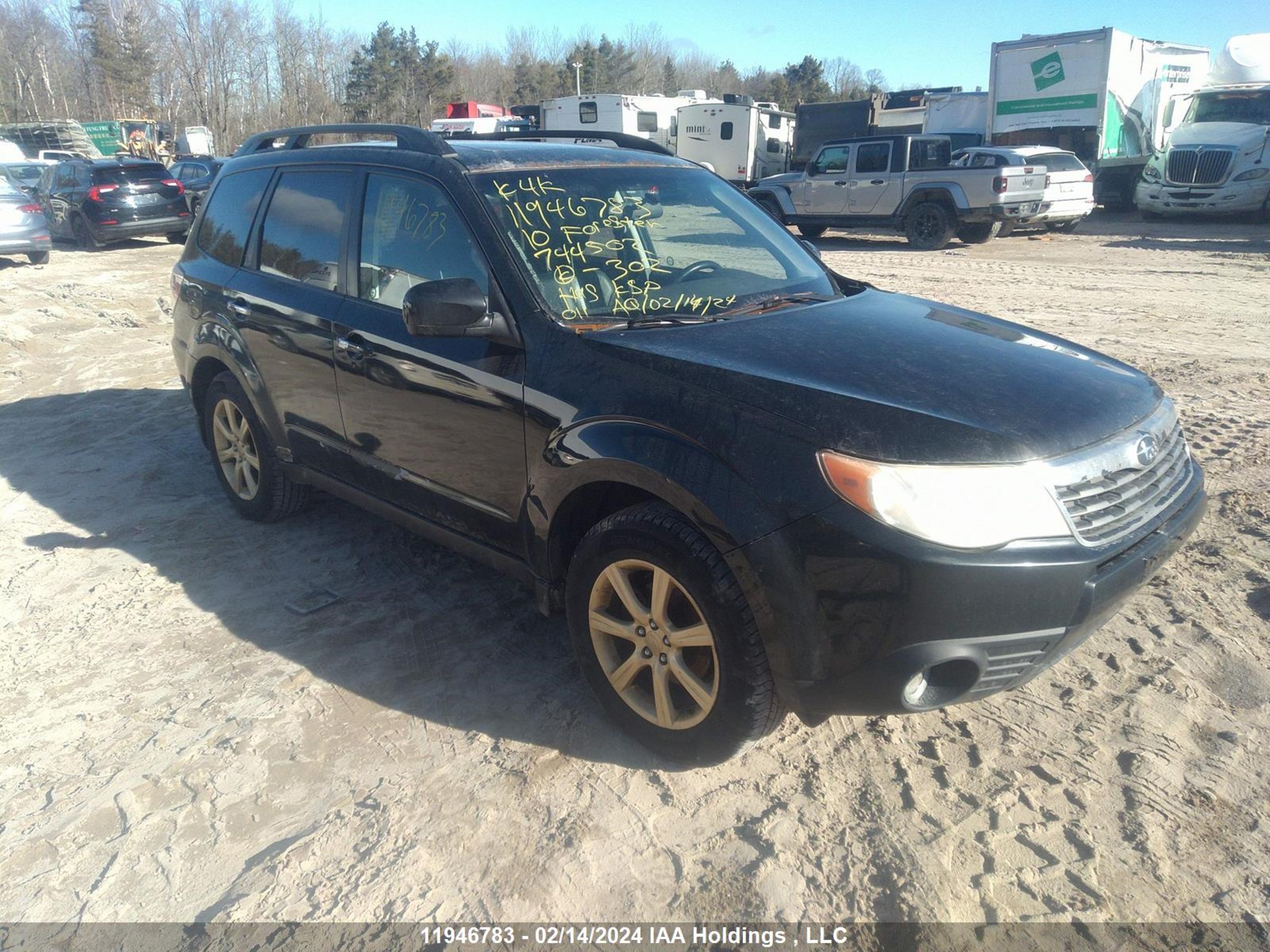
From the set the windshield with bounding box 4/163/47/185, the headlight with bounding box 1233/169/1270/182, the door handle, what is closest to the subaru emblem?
the door handle

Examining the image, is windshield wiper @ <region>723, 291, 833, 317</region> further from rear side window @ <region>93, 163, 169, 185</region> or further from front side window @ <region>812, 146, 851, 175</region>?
rear side window @ <region>93, 163, 169, 185</region>

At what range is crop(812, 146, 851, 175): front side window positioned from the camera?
1730 centimetres

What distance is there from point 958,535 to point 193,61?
56320mm

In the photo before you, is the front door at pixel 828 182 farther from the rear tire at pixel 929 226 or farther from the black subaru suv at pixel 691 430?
the black subaru suv at pixel 691 430

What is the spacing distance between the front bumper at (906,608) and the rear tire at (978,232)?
1540 centimetres

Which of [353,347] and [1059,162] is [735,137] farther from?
[353,347]

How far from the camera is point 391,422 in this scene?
358 centimetres

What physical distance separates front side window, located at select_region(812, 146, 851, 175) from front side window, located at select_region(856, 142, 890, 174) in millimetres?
244

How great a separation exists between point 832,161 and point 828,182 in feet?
1.32

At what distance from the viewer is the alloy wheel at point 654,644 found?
2.68 meters

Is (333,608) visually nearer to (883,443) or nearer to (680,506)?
(680,506)

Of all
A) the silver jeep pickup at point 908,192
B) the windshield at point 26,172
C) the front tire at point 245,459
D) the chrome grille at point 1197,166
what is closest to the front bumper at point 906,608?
the front tire at point 245,459

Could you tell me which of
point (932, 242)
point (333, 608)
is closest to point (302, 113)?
point (932, 242)

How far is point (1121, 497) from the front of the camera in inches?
100
